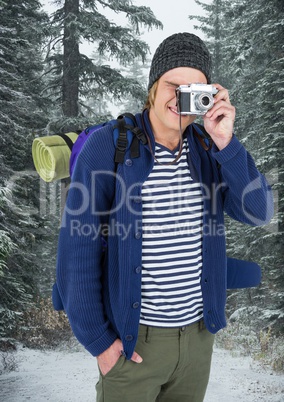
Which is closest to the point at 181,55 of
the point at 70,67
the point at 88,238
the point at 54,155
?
the point at 54,155

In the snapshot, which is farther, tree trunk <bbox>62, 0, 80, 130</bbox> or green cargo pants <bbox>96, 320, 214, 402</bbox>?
tree trunk <bbox>62, 0, 80, 130</bbox>

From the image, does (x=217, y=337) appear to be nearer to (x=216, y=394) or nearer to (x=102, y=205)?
(x=216, y=394)

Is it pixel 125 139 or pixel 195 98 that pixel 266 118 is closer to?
pixel 195 98

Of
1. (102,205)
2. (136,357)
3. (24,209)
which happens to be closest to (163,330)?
(136,357)

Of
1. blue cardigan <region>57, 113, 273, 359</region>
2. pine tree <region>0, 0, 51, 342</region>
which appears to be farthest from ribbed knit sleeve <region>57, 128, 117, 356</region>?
pine tree <region>0, 0, 51, 342</region>

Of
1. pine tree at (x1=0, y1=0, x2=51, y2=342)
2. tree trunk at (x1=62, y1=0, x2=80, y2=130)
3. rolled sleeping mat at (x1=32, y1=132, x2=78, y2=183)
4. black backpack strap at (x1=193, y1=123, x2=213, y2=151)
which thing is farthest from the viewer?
tree trunk at (x1=62, y1=0, x2=80, y2=130)

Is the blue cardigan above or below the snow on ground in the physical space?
above

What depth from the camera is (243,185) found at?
2.23m

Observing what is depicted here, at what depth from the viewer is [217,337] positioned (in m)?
11.3

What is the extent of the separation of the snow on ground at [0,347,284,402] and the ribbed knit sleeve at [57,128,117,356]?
587cm

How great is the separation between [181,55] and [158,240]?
1078mm

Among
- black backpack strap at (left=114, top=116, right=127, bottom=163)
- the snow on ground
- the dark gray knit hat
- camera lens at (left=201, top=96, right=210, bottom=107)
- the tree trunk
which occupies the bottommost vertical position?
the snow on ground

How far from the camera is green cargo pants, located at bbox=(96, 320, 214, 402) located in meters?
2.16

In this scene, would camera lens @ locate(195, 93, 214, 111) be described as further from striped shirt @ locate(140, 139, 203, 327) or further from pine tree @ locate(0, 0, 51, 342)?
pine tree @ locate(0, 0, 51, 342)
